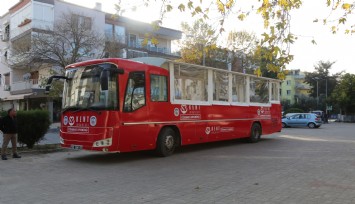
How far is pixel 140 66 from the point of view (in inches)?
468

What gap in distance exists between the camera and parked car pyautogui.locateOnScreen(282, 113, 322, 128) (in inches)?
1387

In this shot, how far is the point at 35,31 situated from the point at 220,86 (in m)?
20.6

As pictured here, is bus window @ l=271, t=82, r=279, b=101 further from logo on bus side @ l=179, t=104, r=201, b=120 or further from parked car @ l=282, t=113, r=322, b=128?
parked car @ l=282, t=113, r=322, b=128

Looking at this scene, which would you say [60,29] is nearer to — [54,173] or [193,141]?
[193,141]

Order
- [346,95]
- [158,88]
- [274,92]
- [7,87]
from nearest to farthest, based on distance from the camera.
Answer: [158,88] → [274,92] → [7,87] → [346,95]

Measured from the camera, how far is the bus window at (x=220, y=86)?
15377 mm

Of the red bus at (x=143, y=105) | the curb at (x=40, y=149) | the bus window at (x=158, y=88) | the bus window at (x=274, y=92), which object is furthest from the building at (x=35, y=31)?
the bus window at (x=158, y=88)

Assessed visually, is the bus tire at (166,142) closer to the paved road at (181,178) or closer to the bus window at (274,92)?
the paved road at (181,178)

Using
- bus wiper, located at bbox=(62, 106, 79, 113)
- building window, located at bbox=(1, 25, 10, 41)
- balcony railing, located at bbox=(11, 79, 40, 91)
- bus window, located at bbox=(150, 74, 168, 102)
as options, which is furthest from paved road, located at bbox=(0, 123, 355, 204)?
building window, located at bbox=(1, 25, 10, 41)

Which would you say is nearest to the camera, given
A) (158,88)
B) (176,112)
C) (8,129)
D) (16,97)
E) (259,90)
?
→ (8,129)

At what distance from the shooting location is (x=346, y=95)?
187 ft

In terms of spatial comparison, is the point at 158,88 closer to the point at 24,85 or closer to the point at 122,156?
the point at 122,156

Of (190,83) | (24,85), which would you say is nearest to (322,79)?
(24,85)

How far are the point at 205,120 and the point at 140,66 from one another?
154 inches
